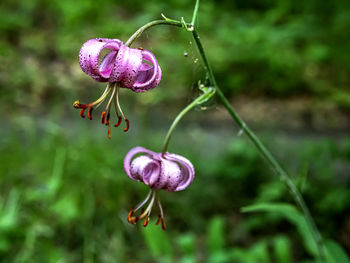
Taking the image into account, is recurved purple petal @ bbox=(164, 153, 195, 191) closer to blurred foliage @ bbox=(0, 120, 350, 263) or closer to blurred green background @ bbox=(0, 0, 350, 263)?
blurred green background @ bbox=(0, 0, 350, 263)

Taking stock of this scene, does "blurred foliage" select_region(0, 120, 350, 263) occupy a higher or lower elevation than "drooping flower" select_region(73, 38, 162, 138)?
lower

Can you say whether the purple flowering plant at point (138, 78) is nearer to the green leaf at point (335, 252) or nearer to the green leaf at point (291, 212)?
the green leaf at point (291, 212)

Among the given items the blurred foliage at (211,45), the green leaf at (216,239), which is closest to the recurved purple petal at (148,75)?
the green leaf at (216,239)

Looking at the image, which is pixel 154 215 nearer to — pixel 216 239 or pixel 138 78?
pixel 216 239

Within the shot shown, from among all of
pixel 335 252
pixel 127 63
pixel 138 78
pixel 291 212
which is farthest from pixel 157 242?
pixel 127 63

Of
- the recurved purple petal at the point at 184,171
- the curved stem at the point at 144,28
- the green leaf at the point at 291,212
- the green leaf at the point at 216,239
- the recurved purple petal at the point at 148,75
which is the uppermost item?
the curved stem at the point at 144,28

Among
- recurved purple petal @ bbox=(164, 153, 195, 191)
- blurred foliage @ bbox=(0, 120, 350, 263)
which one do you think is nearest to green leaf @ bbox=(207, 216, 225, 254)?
blurred foliage @ bbox=(0, 120, 350, 263)
